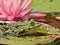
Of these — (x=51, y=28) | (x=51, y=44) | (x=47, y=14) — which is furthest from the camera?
(x=47, y=14)

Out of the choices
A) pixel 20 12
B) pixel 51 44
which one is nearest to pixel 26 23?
pixel 20 12

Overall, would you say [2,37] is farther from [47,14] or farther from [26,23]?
[47,14]

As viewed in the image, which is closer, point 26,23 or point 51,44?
point 51,44

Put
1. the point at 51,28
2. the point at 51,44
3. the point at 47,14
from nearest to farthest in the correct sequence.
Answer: the point at 51,44 → the point at 51,28 → the point at 47,14

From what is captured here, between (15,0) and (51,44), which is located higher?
(15,0)

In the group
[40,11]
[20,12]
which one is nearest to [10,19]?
[20,12]

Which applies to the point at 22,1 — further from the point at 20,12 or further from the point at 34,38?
the point at 34,38
